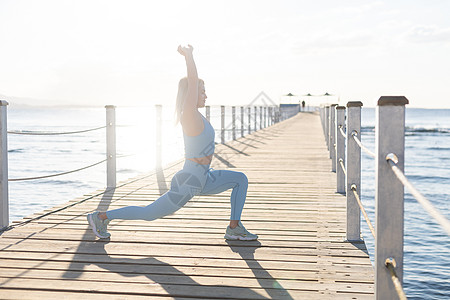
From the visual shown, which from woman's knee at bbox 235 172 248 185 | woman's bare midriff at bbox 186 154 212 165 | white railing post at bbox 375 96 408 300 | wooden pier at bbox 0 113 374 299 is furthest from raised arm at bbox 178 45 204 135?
white railing post at bbox 375 96 408 300

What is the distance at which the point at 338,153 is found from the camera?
6.58 m

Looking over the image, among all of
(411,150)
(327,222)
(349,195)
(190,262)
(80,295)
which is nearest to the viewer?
(80,295)

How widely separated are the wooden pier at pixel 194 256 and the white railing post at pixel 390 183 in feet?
2.57

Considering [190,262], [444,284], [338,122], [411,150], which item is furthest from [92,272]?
[411,150]

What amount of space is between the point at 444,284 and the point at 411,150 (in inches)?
1265

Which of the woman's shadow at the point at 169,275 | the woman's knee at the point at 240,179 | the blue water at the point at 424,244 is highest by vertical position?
the woman's knee at the point at 240,179

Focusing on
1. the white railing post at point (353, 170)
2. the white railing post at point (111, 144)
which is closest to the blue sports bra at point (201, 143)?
the white railing post at point (353, 170)

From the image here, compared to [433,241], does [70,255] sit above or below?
above

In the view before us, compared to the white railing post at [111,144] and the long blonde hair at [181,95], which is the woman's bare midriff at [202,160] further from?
the white railing post at [111,144]

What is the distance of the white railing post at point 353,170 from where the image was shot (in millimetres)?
4309

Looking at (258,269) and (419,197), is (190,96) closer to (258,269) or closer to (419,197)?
(258,269)

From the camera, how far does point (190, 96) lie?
3.68 meters

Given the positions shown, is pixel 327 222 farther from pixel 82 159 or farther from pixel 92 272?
pixel 82 159

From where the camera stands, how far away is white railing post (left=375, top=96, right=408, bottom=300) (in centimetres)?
234
